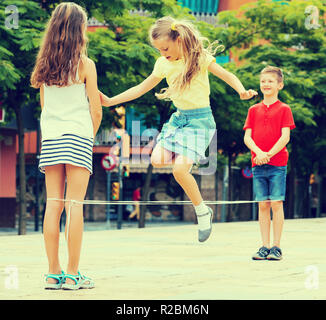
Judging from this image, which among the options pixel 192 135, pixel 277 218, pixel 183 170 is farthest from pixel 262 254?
pixel 192 135

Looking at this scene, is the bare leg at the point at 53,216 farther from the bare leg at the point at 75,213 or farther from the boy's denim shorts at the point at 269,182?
the boy's denim shorts at the point at 269,182

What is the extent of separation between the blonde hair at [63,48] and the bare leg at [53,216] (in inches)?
24.8

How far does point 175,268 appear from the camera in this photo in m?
6.83

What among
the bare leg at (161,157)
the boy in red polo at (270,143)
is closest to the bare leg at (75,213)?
the bare leg at (161,157)

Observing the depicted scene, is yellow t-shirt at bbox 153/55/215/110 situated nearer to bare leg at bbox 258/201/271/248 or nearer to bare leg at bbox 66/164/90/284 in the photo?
bare leg at bbox 66/164/90/284

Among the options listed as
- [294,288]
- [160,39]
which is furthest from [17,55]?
[294,288]

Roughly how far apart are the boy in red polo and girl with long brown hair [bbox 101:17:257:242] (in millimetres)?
1413

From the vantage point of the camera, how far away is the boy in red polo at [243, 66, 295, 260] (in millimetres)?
7914

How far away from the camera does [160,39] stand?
643 cm

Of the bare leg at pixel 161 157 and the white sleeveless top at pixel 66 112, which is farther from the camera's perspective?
the bare leg at pixel 161 157

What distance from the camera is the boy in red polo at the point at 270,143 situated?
26.0 ft

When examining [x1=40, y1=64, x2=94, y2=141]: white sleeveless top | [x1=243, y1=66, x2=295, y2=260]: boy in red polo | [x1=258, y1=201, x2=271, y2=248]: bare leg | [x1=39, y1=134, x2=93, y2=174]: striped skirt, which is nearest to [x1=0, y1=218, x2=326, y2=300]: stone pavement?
[x1=258, y1=201, x2=271, y2=248]: bare leg

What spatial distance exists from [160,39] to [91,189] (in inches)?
1413
